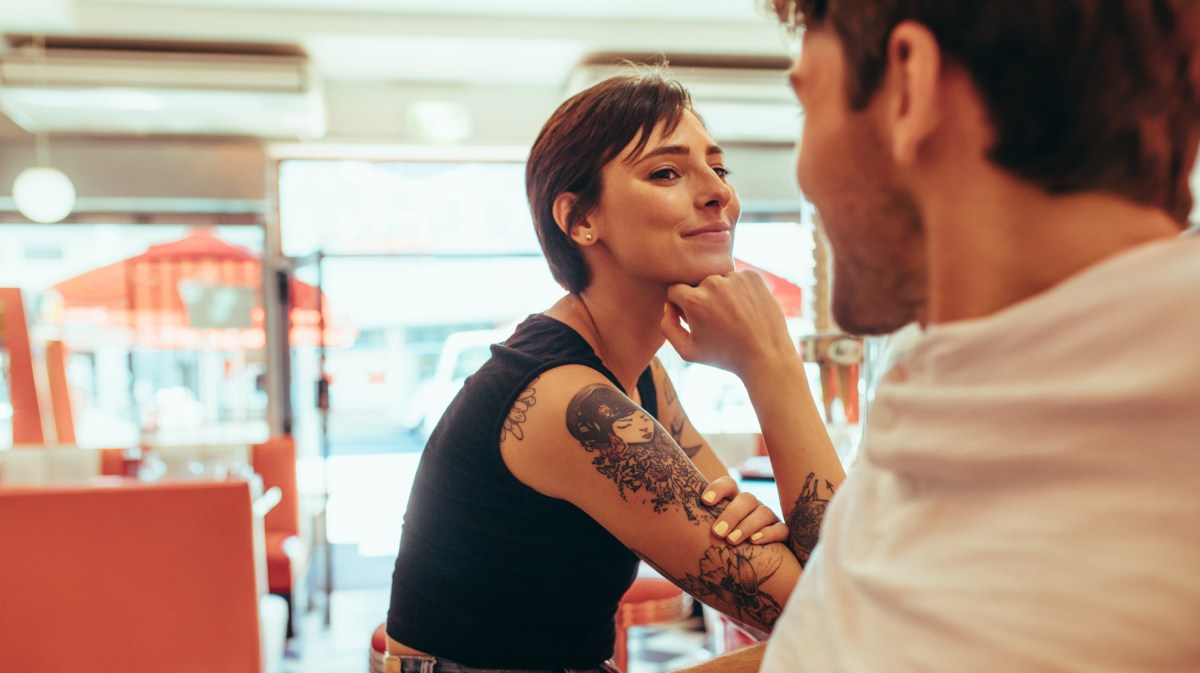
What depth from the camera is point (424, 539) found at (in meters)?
1.20

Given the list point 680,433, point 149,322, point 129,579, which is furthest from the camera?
point 149,322

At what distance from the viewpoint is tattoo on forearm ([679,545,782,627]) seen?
3.28ft

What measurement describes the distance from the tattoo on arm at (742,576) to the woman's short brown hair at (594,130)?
51 cm

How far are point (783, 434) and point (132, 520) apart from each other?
2167 millimetres

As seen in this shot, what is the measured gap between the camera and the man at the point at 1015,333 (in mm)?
382

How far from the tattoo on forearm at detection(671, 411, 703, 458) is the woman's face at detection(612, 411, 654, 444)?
1.33 feet

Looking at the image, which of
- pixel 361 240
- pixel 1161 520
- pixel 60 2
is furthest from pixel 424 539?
pixel 361 240

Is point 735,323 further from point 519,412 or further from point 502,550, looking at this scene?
point 502,550

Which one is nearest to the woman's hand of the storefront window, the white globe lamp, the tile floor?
the tile floor

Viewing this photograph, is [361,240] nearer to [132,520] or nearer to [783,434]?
[132,520]

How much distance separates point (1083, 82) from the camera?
1.44 ft

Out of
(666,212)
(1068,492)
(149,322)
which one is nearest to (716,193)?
(666,212)

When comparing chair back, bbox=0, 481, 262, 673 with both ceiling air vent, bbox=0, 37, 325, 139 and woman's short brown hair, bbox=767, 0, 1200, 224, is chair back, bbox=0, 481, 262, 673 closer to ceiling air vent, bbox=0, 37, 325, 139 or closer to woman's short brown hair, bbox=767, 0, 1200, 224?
woman's short brown hair, bbox=767, 0, 1200, 224

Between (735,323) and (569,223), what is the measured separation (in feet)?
1.05
